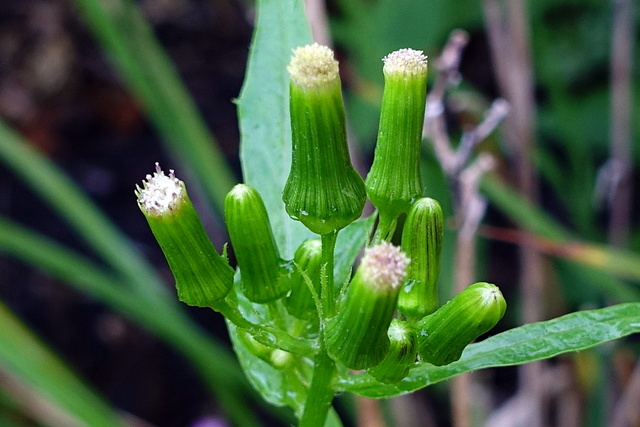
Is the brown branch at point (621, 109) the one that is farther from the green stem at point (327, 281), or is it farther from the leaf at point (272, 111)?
the green stem at point (327, 281)

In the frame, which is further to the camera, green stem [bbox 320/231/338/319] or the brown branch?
the brown branch

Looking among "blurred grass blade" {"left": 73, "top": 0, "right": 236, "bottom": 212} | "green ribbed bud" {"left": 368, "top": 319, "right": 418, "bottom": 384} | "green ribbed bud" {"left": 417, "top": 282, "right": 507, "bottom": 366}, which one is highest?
"blurred grass blade" {"left": 73, "top": 0, "right": 236, "bottom": 212}

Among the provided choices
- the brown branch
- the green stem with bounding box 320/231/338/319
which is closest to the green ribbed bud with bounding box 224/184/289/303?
the green stem with bounding box 320/231/338/319

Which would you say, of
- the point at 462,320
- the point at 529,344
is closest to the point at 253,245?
the point at 462,320

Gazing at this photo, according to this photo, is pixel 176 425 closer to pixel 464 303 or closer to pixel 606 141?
pixel 606 141

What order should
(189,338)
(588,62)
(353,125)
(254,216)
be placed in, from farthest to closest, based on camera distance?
(588,62), (353,125), (189,338), (254,216)

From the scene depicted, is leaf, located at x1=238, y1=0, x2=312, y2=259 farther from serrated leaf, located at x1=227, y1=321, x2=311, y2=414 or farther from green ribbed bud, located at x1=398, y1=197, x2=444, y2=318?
green ribbed bud, located at x1=398, y1=197, x2=444, y2=318

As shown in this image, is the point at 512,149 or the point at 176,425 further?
the point at 176,425

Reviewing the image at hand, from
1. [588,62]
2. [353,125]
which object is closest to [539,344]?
[353,125]
